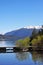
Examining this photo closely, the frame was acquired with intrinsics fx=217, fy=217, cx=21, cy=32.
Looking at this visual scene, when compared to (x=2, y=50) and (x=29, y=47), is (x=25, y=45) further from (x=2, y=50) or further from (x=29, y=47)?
(x=2, y=50)

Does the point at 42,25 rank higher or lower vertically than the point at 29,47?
higher

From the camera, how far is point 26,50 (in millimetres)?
79062

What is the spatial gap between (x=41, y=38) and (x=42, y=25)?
2680 cm

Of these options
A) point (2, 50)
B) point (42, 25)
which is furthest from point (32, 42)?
point (42, 25)

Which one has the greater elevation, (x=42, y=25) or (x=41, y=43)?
(x=42, y=25)

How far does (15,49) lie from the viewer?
82500mm

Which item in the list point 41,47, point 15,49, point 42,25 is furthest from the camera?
point 42,25

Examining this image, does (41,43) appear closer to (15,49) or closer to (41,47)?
(41,47)

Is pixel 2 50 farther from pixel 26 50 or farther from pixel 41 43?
pixel 41 43

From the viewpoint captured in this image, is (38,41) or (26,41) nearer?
(38,41)

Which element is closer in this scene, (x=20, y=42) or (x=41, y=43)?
(x=41, y=43)

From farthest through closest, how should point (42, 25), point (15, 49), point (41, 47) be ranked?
1. point (42, 25)
2. point (15, 49)
3. point (41, 47)

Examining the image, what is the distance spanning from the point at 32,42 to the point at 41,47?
4.66 meters

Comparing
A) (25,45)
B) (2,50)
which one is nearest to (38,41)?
(25,45)
